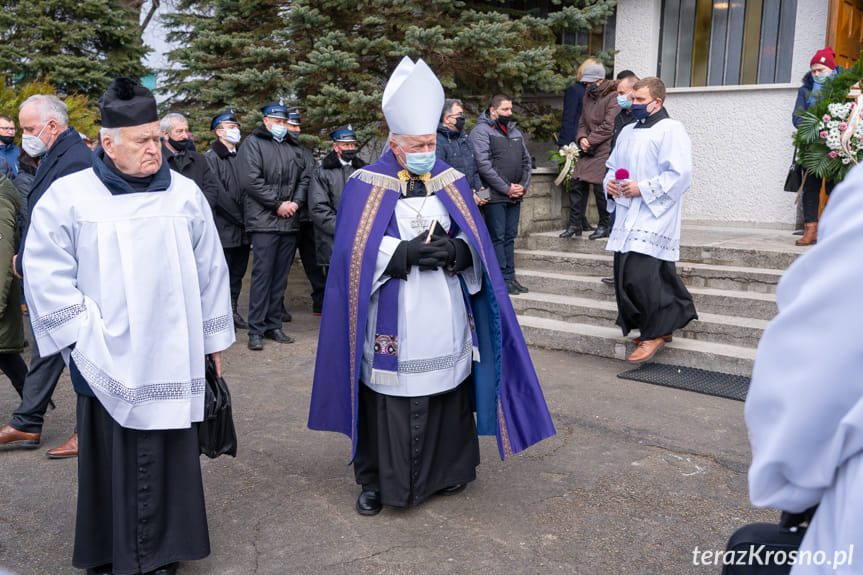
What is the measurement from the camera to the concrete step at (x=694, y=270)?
7223 mm

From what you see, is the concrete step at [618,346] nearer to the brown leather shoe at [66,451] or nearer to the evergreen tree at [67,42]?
the brown leather shoe at [66,451]

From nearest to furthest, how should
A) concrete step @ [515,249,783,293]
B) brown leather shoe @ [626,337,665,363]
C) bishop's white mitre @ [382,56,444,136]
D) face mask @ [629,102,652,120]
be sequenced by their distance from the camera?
bishop's white mitre @ [382,56,444,136]
face mask @ [629,102,652,120]
brown leather shoe @ [626,337,665,363]
concrete step @ [515,249,783,293]

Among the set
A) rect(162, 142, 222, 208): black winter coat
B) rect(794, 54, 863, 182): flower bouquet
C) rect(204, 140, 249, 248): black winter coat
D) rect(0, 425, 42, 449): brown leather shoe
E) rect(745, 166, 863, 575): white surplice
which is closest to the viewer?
rect(745, 166, 863, 575): white surplice

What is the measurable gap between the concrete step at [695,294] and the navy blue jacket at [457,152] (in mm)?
1183

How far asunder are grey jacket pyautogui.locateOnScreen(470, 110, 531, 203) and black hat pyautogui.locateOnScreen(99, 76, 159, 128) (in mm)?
5347

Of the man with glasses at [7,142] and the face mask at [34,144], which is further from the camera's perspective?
the man with glasses at [7,142]

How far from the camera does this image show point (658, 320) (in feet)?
21.3

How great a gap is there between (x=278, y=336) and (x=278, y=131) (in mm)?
1984

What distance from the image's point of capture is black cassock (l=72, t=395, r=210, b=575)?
328 centimetres

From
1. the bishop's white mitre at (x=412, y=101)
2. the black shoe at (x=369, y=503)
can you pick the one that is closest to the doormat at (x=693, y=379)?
the black shoe at (x=369, y=503)

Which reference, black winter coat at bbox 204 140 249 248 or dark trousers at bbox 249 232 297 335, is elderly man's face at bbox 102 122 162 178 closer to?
dark trousers at bbox 249 232 297 335

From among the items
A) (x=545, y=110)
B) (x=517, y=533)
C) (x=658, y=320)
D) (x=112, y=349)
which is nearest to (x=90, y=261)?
(x=112, y=349)

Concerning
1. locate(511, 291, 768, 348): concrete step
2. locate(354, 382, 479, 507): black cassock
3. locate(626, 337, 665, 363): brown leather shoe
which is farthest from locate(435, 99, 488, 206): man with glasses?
locate(354, 382, 479, 507): black cassock

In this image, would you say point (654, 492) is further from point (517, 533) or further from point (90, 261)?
point (90, 261)
